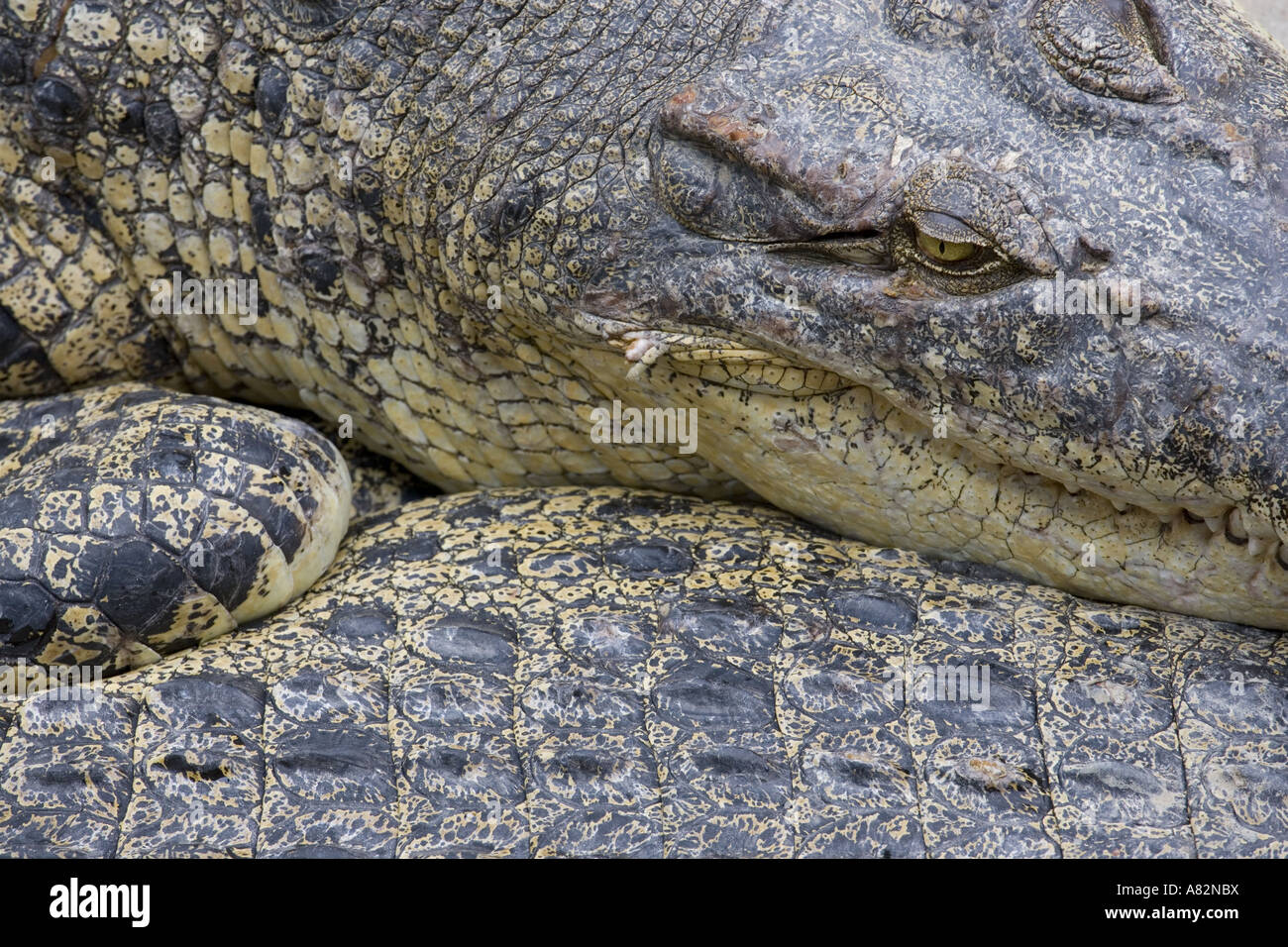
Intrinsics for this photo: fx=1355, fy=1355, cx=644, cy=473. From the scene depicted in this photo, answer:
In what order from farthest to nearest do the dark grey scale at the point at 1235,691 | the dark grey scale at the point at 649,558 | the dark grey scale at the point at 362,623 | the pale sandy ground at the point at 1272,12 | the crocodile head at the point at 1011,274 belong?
the pale sandy ground at the point at 1272,12, the dark grey scale at the point at 649,558, the dark grey scale at the point at 362,623, the dark grey scale at the point at 1235,691, the crocodile head at the point at 1011,274

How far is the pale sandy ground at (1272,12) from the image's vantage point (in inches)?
158

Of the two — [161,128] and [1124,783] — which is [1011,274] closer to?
[1124,783]

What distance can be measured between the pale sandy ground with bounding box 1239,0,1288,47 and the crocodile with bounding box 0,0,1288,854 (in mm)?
1712

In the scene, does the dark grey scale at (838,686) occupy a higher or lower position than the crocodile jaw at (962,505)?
lower

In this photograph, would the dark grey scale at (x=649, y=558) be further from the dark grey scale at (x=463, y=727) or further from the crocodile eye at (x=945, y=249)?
the crocodile eye at (x=945, y=249)

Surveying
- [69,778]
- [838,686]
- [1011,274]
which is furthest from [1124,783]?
[69,778]

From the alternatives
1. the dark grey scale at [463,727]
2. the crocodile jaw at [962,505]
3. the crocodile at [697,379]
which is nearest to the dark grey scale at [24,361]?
the crocodile at [697,379]

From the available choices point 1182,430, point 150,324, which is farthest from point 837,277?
point 150,324

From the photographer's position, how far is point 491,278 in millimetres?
2775

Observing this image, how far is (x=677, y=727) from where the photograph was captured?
8.36 feet

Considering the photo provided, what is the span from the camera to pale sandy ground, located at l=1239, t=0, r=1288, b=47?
4008mm

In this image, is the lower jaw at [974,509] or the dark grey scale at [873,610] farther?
the dark grey scale at [873,610]

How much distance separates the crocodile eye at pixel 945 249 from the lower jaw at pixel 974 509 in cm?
34

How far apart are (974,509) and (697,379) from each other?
60 cm
